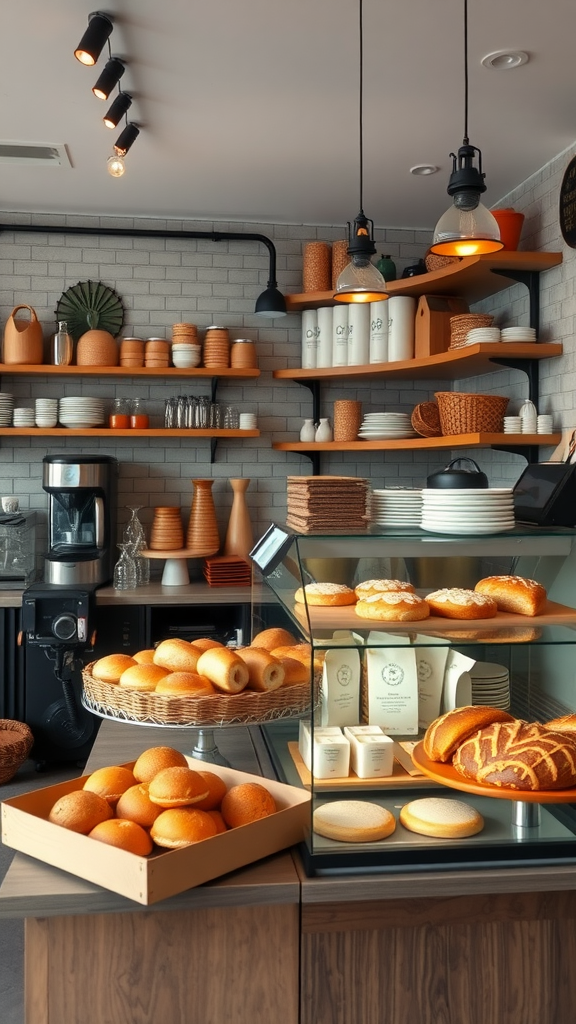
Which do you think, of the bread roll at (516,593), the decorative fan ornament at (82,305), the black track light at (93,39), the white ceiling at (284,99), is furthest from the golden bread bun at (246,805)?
the decorative fan ornament at (82,305)

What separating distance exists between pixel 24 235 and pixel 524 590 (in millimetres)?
3882

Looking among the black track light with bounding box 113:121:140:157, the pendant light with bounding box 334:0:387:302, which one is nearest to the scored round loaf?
the pendant light with bounding box 334:0:387:302

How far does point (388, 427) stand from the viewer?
14.7 ft

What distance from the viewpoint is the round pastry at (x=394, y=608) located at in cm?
159

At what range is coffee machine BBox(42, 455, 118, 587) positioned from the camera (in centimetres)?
430

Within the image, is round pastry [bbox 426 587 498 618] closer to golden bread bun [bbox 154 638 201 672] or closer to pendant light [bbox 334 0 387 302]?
golden bread bun [bbox 154 638 201 672]

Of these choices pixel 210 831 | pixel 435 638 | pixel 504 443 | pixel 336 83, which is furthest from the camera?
pixel 504 443

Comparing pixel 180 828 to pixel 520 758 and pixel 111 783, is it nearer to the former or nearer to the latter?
pixel 111 783

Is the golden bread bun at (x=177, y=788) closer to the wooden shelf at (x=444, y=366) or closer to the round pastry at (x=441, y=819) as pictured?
the round pastry at (x=441, y=819)

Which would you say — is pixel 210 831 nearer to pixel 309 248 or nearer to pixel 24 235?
pixel 309 248

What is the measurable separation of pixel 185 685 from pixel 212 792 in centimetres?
25

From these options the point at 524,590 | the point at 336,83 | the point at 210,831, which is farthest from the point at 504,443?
the point at 210,831

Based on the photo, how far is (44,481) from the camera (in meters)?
4.44

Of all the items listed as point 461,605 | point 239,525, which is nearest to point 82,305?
point 239,525
